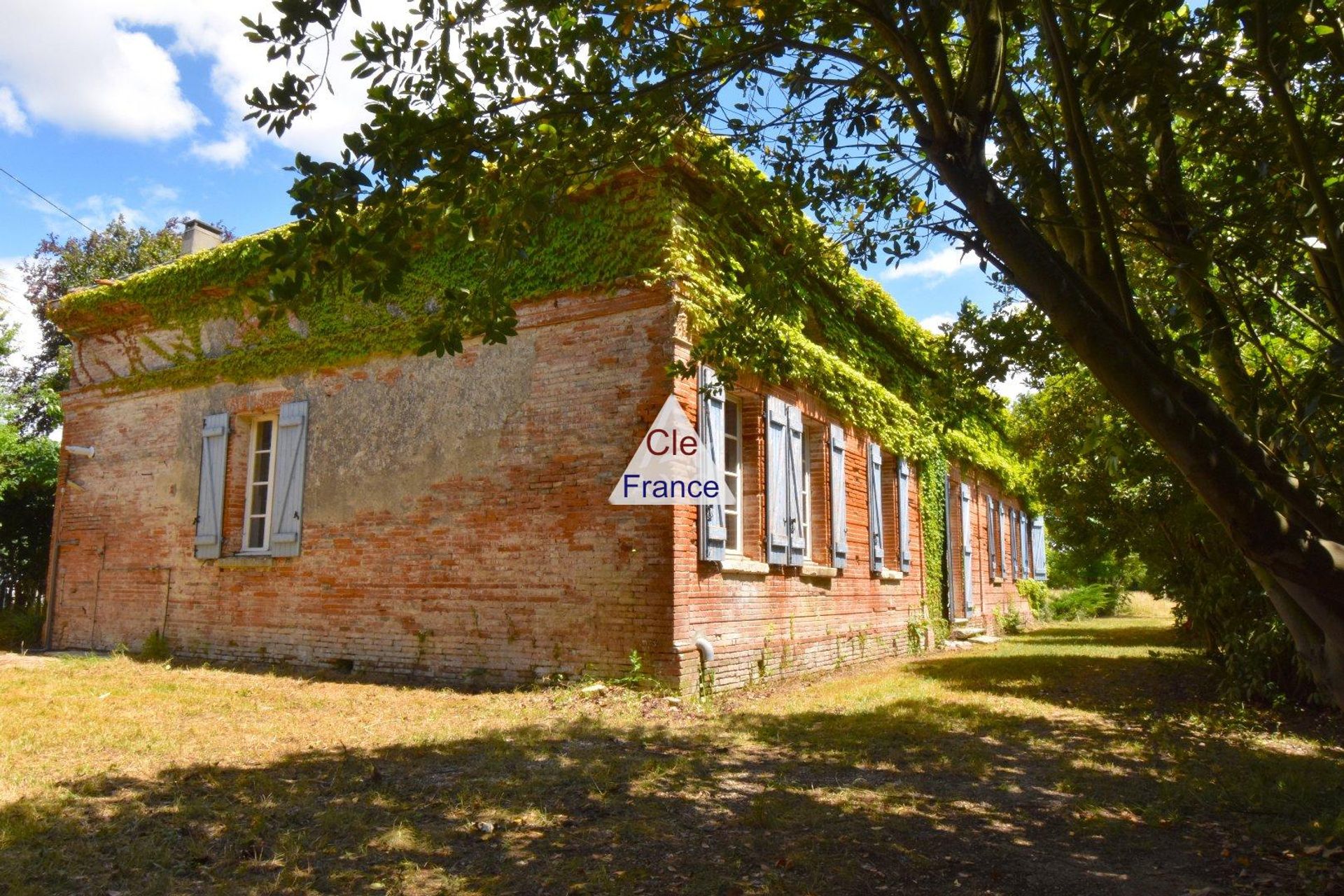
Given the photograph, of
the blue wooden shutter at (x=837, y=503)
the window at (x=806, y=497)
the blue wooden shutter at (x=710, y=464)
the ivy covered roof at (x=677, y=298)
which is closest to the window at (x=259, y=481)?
the ivy covered roof at (x=677, y=298)

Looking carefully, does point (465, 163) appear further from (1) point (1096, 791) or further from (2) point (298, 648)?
(2) point (298, 648)

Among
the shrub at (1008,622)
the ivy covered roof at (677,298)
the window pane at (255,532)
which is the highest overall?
the ivy covered roof at (677,298)

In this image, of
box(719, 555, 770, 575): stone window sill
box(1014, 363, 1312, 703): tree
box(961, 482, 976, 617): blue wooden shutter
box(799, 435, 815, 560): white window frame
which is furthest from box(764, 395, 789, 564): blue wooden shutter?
box(961, 482, 976, 617): blue wooden shutter

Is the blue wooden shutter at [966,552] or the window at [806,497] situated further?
the blue wooden shutter at [966,552]

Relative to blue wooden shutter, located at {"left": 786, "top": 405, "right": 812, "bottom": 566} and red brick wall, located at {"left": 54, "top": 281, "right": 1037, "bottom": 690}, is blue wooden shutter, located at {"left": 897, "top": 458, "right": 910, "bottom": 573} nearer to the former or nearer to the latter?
red brick wall, located at {"left": 54, "top": 281, "right": 1037, "bottom": 690}

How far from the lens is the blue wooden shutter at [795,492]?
381 inches

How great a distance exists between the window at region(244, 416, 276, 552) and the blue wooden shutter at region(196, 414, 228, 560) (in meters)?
0.29

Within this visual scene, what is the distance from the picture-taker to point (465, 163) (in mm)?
3803

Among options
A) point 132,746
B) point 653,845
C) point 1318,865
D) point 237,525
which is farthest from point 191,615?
point 1318,865

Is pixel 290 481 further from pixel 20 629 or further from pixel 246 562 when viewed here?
pixel 20 629

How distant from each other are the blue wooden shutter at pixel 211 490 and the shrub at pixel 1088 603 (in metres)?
20.8

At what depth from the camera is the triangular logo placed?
313 inches

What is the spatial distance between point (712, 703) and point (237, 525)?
21.7ft

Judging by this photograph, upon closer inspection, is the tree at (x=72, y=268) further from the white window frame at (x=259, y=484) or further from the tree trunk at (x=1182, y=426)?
the tree trunk at (x=1182, y=426)
